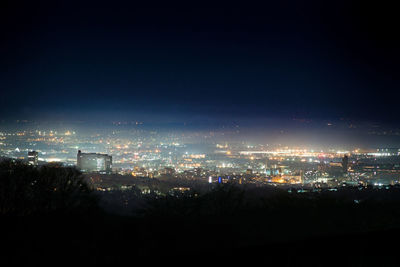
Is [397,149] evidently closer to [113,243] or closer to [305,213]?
[305,213]

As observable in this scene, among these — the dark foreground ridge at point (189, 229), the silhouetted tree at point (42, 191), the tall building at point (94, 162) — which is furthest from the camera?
the tall building at point (94, 162)

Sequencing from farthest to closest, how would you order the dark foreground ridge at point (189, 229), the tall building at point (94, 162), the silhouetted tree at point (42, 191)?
the tall building at point (94, 162) < the silhouetted tree at point (42, 191) < the dark foreground ridge at point (189, 229)

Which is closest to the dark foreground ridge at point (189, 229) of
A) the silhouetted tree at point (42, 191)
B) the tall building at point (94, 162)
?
the silhouetted tree at point (42, 191)

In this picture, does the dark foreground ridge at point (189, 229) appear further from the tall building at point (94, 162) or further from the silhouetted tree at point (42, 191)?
the tall building at point (94, 162)

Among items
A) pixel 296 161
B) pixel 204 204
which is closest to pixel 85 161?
pixel 296 161

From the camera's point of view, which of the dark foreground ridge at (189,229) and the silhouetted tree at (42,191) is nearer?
the dark foreground ridge at (189,229)

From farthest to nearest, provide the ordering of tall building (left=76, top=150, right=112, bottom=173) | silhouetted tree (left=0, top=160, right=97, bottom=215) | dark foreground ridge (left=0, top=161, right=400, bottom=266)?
tall building (left=76, top=150, right=112, bottom=173) < silhouetted tree (left=0, top=160, right=97, bottom=215) < dark foreground ridge (left=0, top=161, right=400, bottom=266)

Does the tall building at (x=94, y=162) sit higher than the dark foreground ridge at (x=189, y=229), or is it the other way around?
the tall building at (x=94, y=162)

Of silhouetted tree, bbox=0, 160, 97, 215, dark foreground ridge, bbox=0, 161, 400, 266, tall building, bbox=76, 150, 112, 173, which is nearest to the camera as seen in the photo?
dark foreground ridge, bbox=0, 161, 400, 266

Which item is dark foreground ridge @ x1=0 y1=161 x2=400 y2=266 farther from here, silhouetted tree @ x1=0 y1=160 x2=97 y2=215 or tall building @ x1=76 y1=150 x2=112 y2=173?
tall building @ x1=76 y1=150 x2=112 y2=173

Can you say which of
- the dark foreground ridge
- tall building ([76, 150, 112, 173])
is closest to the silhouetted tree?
the dark foreground ridge
